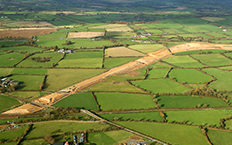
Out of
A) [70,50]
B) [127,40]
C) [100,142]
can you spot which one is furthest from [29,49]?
[100,142]

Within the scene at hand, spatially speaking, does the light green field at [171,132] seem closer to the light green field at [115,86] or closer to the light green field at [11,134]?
the light green field at [115,86]

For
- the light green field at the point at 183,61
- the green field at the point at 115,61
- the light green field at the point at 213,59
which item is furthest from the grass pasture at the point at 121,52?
the light green field at the point at 213,59

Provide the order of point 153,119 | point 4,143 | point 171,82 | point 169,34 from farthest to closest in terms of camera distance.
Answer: point 169,34 → point 171,82 → point 153,119 → point 4,143

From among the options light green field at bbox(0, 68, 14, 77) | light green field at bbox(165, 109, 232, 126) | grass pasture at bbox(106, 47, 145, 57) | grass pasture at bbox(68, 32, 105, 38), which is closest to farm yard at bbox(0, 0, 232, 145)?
light green field at bbox(165, 109, 232, 126)

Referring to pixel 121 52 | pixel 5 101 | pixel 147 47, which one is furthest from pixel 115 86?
pixel 147 47

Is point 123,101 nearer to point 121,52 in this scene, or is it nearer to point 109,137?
point 109,137

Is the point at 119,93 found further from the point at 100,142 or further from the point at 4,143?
A: the point at 4,143
